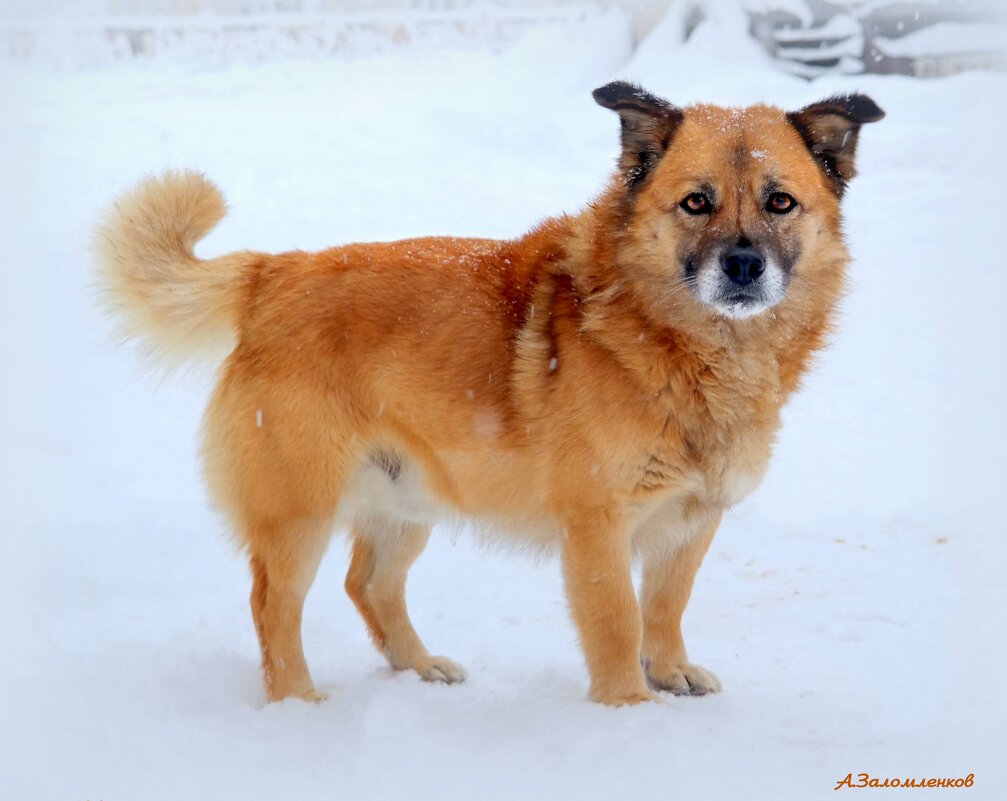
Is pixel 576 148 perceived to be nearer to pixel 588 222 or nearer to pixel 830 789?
pixel 588 222

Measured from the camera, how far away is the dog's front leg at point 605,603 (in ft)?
11.4

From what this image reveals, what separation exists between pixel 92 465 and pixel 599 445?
155 inches

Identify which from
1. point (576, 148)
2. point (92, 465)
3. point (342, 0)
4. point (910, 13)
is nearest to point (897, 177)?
point (910, 13)

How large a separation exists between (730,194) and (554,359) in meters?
0.76

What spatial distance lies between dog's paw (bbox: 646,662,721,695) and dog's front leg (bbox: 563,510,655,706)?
36cm

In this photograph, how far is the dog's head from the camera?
336cm

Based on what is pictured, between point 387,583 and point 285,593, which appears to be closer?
point 285,593

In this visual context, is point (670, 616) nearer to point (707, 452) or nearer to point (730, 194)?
point (707, 452)

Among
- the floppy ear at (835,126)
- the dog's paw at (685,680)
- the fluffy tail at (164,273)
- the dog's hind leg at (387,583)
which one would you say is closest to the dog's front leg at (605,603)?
the dog's paw at (685,680)

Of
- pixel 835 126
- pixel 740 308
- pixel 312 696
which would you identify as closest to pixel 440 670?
pixel 312 696

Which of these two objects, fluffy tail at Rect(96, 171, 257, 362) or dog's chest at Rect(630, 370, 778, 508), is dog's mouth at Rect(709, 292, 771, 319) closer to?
dog's chest at Rect(630, 370, 778, 508)

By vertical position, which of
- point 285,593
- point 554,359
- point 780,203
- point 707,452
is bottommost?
point 285,593

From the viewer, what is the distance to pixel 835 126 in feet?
11.8

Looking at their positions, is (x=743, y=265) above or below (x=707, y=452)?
above
